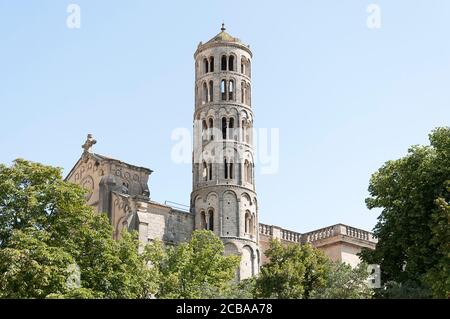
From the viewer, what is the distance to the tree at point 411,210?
36594mm

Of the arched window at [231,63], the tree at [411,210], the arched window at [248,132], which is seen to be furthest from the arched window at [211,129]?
the tree at [411,210]

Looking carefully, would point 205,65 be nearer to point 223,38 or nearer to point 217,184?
point 223,38

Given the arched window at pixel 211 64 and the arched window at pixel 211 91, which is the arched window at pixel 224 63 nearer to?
the arched window at pixel 211 64

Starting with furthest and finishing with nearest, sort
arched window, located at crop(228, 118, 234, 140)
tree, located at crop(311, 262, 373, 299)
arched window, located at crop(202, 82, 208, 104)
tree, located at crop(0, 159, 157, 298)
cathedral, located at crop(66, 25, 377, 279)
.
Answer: arched window, located at crop(202, 82, 208, 104) < arched window, located at crop(228, 118, 234, 140) < cathedral, located at crop(66, 25, 377, 279) < tree, located at crop(0, 159, 157, 298) < tree, located at crop(311, 262, 373, 299)

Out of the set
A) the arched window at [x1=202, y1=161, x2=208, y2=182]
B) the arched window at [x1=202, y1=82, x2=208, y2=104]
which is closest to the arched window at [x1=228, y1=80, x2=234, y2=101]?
the arched window at [x1=202, y1=82, x2=208, y2=104]

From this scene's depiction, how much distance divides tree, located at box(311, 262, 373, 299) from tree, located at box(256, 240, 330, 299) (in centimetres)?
211

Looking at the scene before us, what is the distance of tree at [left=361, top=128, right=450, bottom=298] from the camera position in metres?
36.6

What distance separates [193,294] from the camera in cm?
3847

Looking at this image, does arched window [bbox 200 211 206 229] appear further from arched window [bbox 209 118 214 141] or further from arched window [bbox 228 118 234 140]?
arched window [bbox 228 118 234 140]

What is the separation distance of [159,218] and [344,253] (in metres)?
14.0

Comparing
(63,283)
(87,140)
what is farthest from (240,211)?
(63,283)

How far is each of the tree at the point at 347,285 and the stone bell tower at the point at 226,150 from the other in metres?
21.9

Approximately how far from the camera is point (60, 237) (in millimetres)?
36625
